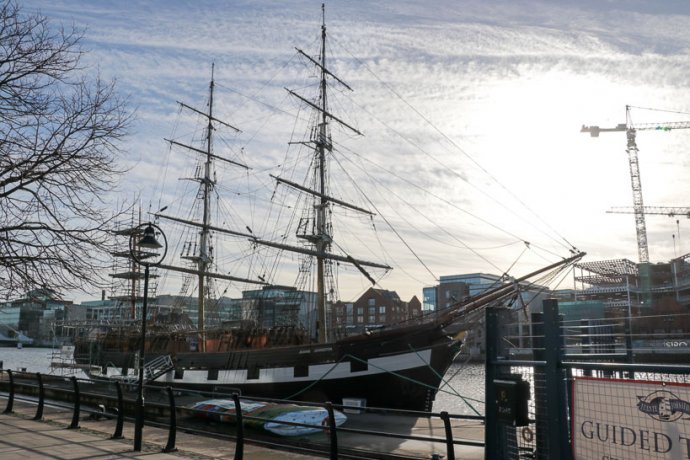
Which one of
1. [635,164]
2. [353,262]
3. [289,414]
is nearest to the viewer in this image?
[289,414]

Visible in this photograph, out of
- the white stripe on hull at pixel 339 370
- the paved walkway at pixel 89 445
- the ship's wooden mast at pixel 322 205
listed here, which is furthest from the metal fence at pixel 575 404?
the ship's wooden mast at pixel 322 205

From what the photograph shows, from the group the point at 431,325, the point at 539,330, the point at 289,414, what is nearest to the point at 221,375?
the point at 431,325

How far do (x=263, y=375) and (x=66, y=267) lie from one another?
17.9 meters

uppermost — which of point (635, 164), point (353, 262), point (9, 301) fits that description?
point (635, 164)

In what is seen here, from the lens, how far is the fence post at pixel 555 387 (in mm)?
5391

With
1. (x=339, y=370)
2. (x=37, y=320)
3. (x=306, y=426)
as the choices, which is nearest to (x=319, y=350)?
(x=339, y=370)

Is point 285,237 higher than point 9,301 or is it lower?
higher

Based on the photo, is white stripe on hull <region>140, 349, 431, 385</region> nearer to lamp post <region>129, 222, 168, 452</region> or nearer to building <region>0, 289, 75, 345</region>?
lamp post <region>129, 222, 168, 452</region>

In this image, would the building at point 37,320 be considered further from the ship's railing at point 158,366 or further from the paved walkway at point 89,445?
the paved walkway at point 89,445

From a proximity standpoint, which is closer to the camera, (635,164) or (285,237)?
(285,237)

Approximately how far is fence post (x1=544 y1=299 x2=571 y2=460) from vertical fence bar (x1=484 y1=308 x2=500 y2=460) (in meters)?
0.79

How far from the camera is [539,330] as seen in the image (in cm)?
664

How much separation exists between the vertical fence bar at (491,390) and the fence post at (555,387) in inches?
31.2

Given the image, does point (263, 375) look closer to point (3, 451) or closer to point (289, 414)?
point (289, 414)
